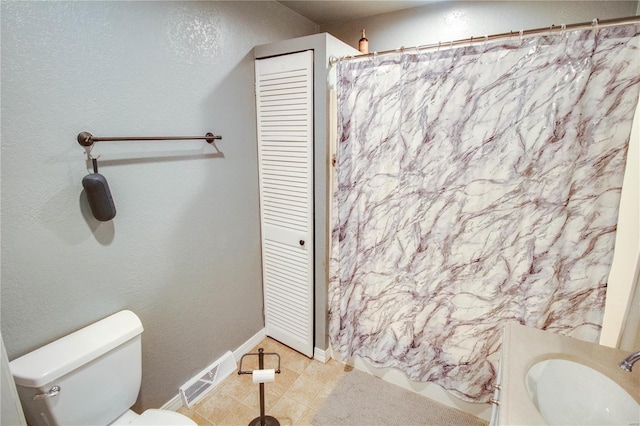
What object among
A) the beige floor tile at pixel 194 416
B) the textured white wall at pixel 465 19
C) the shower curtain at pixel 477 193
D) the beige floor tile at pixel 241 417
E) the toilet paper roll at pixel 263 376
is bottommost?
the beige floor tile at pixel 241 417

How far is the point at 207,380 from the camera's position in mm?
1916

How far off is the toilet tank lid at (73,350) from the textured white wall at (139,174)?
0.21 ft

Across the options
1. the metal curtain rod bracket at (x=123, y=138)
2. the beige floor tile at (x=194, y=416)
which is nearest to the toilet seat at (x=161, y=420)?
the beige floor tile at (x=194, y=416)

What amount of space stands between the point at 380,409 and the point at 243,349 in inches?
39.0

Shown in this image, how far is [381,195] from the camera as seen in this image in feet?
5.48

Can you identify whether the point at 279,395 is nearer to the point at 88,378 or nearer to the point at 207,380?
the point at 207,380

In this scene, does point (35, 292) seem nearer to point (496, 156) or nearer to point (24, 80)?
point (24, 80)

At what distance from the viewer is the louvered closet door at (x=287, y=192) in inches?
71.1

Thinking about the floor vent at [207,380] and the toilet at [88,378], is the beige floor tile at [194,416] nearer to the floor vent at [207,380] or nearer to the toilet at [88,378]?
the floor vent at [207,380]

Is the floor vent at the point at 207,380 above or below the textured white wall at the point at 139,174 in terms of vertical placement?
below

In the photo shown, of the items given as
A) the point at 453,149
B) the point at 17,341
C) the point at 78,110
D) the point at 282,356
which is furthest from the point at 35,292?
the point at 453,149

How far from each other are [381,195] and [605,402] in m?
1.14

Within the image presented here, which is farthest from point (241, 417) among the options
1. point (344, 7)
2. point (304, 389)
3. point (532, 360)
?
point (344, 7)

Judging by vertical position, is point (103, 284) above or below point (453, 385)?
above
